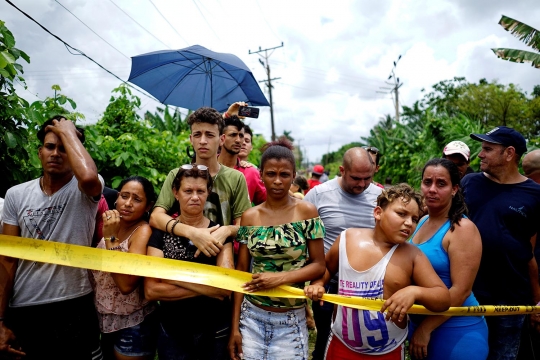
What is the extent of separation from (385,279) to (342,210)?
98 cm

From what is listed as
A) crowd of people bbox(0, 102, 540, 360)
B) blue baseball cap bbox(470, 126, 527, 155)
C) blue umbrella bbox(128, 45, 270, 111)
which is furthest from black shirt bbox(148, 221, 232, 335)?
blue umbrella bbox(128, 45, 270, 111)

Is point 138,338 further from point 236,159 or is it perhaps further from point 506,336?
point 506,336

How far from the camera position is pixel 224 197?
290cm

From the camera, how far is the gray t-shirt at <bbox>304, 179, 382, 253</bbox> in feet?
10.3

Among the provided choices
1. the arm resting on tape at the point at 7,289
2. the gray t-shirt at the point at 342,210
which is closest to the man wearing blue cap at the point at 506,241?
the gray t-shirt at the point at 342,210

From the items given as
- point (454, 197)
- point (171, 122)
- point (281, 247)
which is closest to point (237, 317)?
point (281, 247)

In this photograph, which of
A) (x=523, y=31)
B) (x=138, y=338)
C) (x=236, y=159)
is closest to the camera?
(x=138, y=338)

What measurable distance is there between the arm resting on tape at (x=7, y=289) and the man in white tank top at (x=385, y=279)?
187cm

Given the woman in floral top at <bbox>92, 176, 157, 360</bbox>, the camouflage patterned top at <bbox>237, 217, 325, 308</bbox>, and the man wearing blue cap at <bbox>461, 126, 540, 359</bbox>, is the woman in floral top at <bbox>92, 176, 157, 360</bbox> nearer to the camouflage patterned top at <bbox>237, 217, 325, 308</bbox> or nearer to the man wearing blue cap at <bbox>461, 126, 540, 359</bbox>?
the camouflage patterned top at <bbox>237, 217, 325, 308</bbox>

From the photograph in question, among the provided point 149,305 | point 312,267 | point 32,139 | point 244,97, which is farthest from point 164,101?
point 312,267

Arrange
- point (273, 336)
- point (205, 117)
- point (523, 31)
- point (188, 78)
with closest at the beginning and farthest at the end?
point (273, 336), point (205, 117), point (188, 78), point (523, 31)

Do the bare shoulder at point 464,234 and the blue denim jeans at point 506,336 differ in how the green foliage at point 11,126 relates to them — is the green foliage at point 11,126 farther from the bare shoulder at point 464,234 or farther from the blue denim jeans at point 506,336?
the blue denim jeans at point 506,336

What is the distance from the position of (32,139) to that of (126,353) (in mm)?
2248

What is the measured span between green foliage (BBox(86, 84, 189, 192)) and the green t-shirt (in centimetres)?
190
